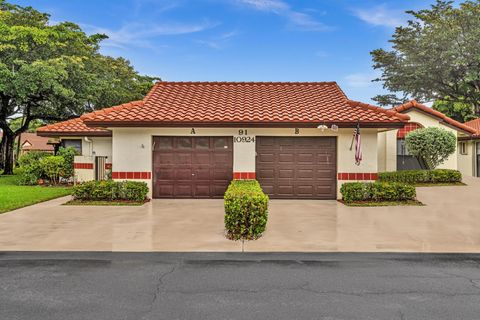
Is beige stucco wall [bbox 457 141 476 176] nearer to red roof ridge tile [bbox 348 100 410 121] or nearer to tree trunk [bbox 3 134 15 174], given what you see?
red roof ridge tile [bbox 348 100 410 121]

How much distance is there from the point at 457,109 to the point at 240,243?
119ft

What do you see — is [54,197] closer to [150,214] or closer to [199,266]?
[150,214]

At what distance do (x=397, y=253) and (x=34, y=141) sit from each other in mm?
70039

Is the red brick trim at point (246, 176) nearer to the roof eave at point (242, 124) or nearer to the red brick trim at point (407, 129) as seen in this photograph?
the roof eave at point (242, 124)

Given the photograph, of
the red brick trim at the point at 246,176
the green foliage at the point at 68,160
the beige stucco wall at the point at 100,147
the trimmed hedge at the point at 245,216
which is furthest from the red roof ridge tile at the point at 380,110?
the green foliage at the point at 68,160

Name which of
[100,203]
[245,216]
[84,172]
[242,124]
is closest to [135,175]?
[100,203]

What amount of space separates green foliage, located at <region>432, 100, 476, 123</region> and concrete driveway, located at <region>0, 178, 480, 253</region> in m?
27.1

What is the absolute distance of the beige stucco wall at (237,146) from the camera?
14.3 m

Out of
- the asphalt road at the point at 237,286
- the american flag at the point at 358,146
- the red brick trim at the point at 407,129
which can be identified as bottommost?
the asphalt road at the point at 237,286

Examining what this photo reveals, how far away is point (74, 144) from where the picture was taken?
20.5 metres

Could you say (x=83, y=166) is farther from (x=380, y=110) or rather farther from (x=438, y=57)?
(x=438, y=57)

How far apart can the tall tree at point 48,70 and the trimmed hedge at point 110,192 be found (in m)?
12.1

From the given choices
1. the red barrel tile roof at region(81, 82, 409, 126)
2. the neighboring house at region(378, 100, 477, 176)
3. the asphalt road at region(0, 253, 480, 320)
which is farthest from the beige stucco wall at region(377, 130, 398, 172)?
the asphalt road at region(0, 253, 480, 320)

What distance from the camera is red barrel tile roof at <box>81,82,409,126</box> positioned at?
13.8 meters
